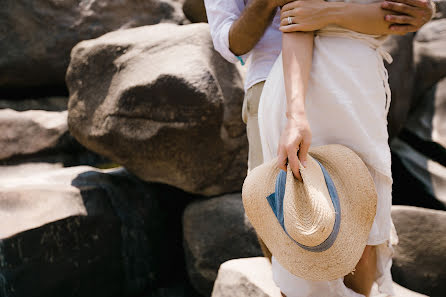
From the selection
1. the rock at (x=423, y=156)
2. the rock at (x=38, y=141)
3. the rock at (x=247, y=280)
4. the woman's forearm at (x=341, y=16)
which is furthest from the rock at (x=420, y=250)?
the rock at (x=38, y=141)

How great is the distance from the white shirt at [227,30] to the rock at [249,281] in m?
0.90

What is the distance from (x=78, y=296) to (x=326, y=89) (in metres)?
2.36

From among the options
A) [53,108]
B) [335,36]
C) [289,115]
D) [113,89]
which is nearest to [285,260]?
[289,115]

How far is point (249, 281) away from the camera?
2.02 metres

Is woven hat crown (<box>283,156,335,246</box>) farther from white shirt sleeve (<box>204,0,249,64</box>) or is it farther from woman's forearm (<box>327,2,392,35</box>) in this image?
white shirt sleeve (<box>204,0,249,64</box>)

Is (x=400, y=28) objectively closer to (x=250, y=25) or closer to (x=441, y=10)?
(x=250, y=25)

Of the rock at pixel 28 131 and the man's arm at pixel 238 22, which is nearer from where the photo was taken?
the man's arm at pixel 238 22

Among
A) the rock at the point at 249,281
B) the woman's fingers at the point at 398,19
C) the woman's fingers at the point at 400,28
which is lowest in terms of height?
the rock at the point at 249,281

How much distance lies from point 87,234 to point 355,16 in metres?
2.35

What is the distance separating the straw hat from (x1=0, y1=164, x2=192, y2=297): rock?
2004 millimetres

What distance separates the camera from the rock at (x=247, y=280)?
6.40ft

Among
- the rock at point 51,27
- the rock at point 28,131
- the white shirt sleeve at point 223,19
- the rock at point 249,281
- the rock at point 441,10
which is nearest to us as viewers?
the white shirt sleeve at point 223,19

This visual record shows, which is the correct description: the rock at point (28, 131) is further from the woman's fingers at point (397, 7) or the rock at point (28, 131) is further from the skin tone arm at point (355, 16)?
the woman's fingers at point (397, 7)

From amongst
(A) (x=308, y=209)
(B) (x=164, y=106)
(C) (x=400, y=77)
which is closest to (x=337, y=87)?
(A) (x=308, y=209)
